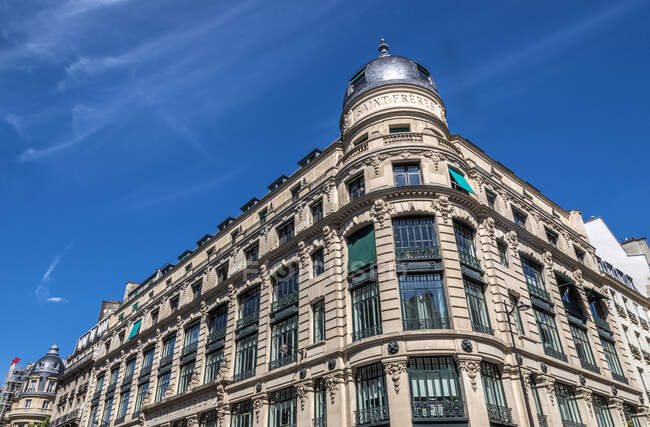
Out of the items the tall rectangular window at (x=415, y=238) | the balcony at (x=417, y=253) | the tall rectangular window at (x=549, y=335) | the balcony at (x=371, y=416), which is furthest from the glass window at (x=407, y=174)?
the balcony at (x=371, y=416)

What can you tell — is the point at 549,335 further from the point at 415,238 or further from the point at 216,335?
the point at 216,335

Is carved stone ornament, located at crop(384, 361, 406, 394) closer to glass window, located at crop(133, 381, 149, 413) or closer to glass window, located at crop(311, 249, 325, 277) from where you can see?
glass window, located at crop(311, 249, 325, 277)

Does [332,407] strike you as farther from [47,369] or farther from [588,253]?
[47,369]

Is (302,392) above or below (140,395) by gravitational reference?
below

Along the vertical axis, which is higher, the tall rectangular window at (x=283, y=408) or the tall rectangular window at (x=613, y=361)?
the tall rectangular window at (x=613, y=361)

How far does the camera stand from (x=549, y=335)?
30.3m

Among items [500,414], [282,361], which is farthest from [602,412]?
[282,361]

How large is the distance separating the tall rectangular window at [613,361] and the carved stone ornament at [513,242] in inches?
421

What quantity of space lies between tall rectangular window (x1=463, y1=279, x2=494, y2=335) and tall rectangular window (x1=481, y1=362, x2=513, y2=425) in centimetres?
186

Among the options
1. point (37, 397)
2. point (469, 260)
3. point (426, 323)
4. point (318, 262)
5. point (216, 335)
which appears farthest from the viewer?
point (37, 397)

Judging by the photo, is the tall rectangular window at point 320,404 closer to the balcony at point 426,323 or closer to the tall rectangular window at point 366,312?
the tall rectangular window at point 366,312

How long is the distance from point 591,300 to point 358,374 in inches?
905

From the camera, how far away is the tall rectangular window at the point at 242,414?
3051cm

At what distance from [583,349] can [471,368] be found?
14.6 metres
